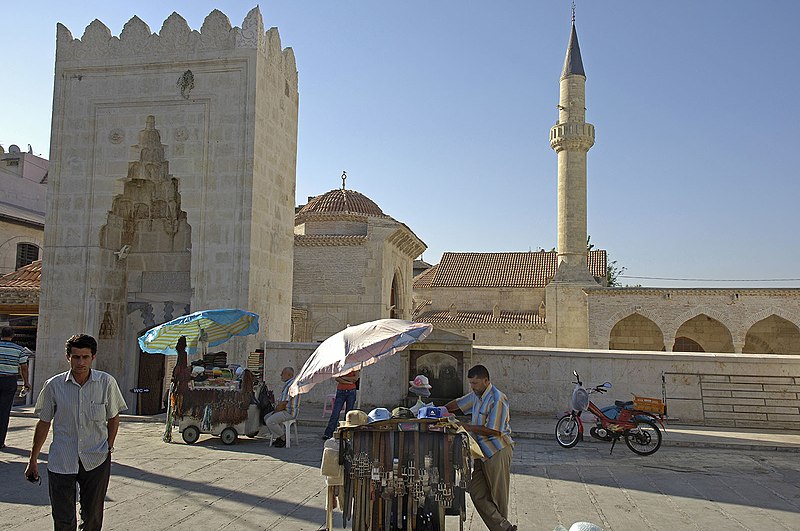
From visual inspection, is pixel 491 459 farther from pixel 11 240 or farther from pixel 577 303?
pixel 577 303

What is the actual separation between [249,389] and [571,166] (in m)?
24.6

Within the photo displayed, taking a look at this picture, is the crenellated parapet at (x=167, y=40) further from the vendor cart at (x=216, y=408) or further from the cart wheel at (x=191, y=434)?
the cart wheel at (x=191, y=434)

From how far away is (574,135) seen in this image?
1191 inches

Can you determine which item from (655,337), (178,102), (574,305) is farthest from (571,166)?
(178,102)

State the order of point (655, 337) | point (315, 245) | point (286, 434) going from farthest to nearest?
point (655, 337)
point (315, 245)
point (286, 434)

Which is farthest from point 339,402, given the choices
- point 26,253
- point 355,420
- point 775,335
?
point 775,335

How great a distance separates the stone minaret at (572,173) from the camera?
30594 millimetres

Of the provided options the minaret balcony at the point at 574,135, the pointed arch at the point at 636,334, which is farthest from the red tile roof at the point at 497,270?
the minaret balcony at the point at 574,135

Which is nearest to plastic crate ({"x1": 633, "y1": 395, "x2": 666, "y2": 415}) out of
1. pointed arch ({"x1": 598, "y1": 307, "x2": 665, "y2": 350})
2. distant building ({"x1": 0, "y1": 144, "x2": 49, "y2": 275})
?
pointed arch ({"x1": 598, "y1": 307, "x2": 665, "y2": 350})

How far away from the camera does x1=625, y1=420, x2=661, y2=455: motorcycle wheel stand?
8.80 metres

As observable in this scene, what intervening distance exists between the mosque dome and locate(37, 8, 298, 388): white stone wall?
10.8 m

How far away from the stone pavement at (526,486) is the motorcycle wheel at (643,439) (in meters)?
0.14

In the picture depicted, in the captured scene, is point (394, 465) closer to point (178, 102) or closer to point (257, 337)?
point (257, 337)

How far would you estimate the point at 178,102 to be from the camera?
13484 mm
